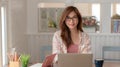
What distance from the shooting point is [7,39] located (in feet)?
14.0

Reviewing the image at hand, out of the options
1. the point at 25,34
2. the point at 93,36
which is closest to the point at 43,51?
the point at 25,34

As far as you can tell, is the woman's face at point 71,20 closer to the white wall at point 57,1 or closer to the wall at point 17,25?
the wall at point 17,25

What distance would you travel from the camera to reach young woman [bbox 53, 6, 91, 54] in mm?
2344

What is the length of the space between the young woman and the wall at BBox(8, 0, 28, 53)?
2.02 m

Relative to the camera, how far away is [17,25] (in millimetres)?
4871

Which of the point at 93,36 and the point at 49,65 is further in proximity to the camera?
the point at 93,36

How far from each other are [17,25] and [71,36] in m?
2.53

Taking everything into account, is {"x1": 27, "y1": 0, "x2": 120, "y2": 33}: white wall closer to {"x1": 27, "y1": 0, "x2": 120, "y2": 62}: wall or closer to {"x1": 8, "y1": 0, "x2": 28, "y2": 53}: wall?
{"x1": 27, "y1": 0, "x2": 120, "y2": 62}: wall

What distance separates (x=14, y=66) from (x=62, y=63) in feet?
2.62

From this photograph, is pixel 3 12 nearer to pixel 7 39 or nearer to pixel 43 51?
pixel 7 39

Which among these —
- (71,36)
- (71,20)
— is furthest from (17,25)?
(71,20)

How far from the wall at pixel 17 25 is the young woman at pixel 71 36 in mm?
2022

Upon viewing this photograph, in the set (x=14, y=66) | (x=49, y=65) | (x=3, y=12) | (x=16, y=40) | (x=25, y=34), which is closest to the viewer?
(x=49, y=65)

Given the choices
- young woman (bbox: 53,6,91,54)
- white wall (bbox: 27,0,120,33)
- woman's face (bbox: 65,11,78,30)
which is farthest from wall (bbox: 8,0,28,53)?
woman's face (bbox: 65,11,78,30)
